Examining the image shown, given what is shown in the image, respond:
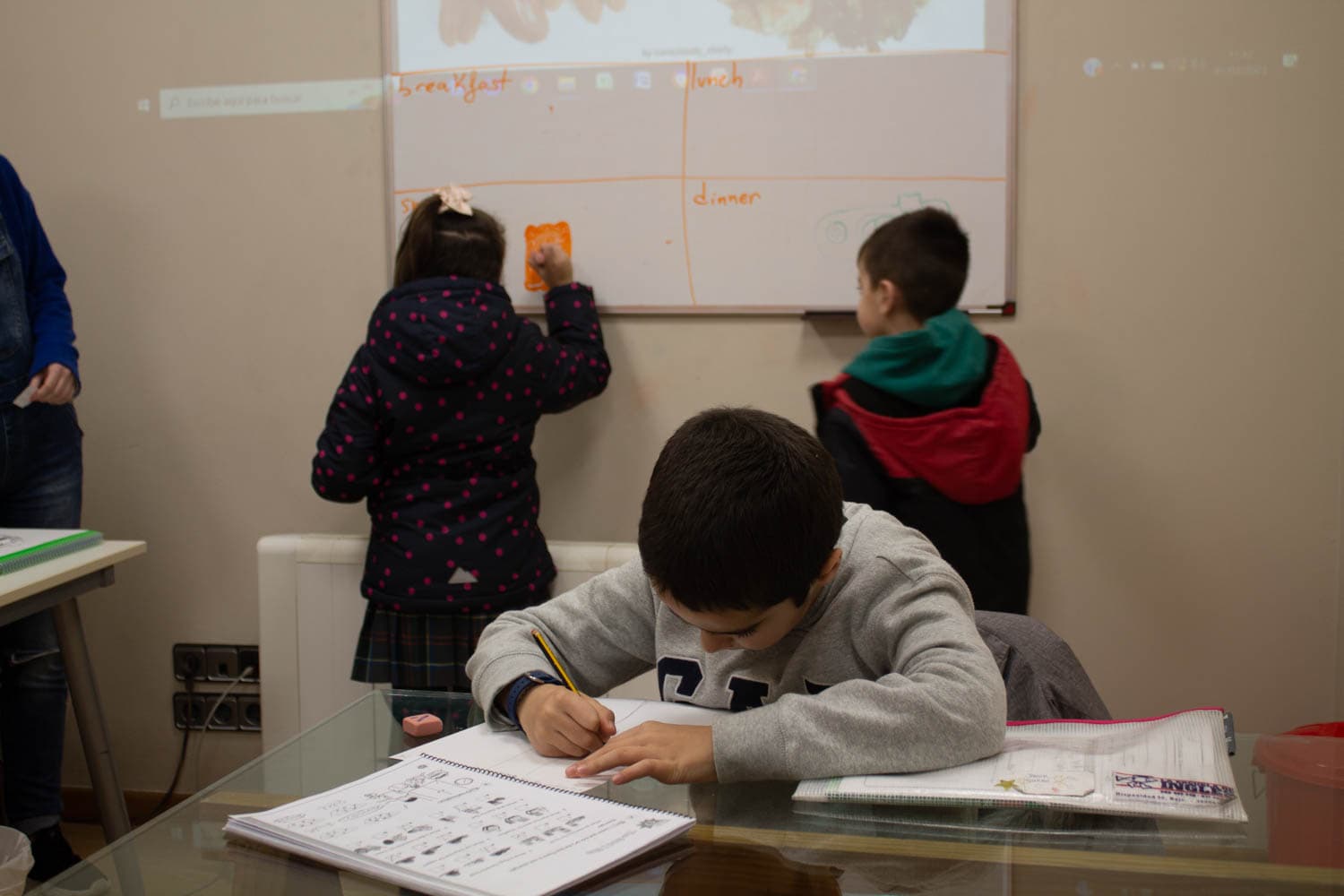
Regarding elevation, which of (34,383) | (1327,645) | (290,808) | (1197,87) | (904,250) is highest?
(1197,87)

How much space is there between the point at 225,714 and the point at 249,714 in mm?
67

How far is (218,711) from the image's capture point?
8.93 ft

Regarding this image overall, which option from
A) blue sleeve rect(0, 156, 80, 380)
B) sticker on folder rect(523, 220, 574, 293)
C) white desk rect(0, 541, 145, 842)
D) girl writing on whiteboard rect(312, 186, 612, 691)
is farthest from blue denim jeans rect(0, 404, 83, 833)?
sticker on folder rect(523, 220, 574, 293)

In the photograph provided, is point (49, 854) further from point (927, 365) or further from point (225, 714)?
point (927, 365)

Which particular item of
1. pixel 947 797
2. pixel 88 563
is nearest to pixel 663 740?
pixel 947 797

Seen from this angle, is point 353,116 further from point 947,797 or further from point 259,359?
point 947,797

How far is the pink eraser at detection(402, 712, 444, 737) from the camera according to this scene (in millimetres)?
1163

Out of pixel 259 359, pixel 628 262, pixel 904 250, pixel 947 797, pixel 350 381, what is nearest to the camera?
pixel 947 797

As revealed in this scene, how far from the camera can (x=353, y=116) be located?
252cm

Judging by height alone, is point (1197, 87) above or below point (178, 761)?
above

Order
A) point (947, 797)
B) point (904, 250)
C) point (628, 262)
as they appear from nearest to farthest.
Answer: point (947, 797) < point (904, 250) < point (628, 262)

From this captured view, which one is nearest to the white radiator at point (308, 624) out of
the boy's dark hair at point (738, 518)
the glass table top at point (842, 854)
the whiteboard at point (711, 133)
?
the whiteboard at point (711, 133)

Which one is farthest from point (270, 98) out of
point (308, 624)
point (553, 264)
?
point (308, 624)

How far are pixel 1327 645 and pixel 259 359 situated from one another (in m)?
2.32
